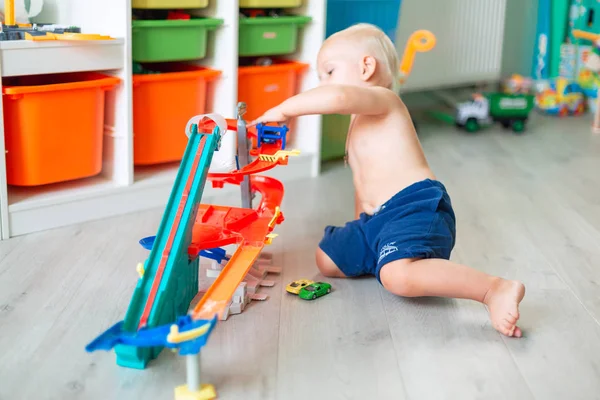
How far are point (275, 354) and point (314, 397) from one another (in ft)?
0.45

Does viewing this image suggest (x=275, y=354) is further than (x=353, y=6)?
No

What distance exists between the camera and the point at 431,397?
1.05m

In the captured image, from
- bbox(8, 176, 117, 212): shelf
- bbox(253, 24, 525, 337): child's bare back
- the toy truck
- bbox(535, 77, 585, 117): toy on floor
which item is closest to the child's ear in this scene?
→ bbox(253, 24, 525, 337): child's bare back

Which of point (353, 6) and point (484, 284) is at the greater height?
point (353, 6)

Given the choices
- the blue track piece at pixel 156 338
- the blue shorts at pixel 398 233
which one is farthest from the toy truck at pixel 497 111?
the blue track piece at pixel 156 338

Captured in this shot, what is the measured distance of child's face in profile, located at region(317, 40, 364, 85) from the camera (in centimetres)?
146

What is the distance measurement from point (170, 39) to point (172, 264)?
0.88 m

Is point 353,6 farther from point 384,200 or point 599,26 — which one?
point 599,26

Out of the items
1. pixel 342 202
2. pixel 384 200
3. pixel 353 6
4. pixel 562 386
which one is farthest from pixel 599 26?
pixel 562 386

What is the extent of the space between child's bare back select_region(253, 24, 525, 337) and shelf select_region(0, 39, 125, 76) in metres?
0.50

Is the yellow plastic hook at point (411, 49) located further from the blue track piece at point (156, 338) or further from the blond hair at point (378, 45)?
the blue track piece at point (156, 338)

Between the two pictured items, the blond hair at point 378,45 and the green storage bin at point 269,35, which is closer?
the blond hair at point 378,45

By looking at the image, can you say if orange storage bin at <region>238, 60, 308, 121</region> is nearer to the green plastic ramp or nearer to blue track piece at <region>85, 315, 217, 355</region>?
the green plastic ramp

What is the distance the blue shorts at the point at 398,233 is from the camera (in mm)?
1329
